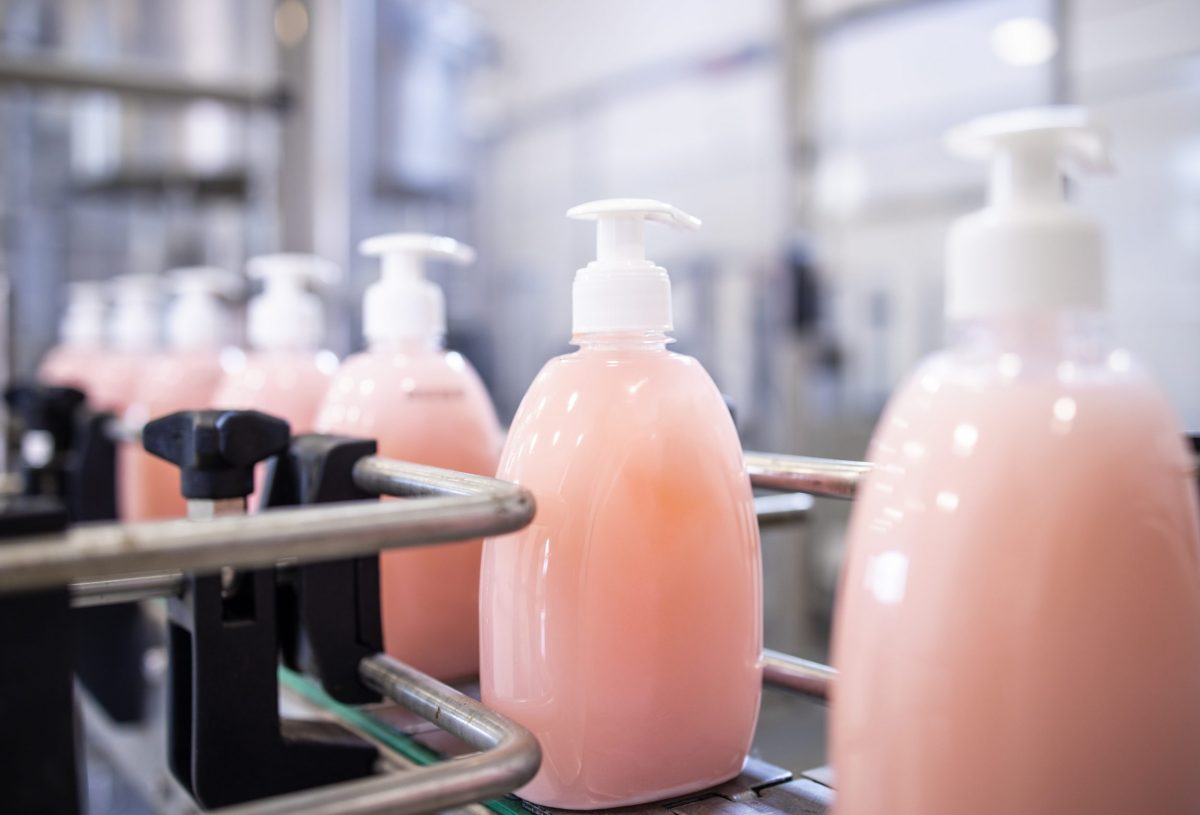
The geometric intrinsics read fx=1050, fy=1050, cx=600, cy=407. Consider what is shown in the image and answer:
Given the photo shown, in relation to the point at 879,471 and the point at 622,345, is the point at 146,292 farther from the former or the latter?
the point at 879,471

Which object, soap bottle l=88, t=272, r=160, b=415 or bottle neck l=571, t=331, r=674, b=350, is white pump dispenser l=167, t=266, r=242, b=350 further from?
bottle neck l=571, t=331, r=674, b=350

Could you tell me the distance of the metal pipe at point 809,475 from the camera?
Answer: 30 centimetres

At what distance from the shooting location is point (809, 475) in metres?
0.31

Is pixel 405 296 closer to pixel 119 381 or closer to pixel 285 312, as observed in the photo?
pixel 285 312

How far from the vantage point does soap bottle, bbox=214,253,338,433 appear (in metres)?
0.46

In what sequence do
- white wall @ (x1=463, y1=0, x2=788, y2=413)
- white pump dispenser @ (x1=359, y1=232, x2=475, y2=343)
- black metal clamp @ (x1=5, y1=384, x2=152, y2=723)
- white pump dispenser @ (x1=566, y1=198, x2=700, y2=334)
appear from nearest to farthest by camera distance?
white pump dispenser @ (x1=566, y1=198, x2=700, y2=334) < white pump dispenser @ (x1=359, y1=232, x2=475, y2=343) < black metal clamp @ (x1=5, y1=384, x2=152, y2=723) < white wall @ (x1=463, y1=0, x2=788, y2=413)

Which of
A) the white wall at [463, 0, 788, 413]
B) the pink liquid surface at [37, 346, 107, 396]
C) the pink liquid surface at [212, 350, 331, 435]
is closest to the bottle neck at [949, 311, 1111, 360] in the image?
the pink liquid surface at [212, 350, 331, 435]

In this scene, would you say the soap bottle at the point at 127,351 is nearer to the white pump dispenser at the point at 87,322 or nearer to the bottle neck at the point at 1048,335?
the white pump dispenser at the point at 87,322

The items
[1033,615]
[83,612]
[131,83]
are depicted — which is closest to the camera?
[1033,615]

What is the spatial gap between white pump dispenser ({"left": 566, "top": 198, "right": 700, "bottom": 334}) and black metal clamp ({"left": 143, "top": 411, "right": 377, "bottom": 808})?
0.10m

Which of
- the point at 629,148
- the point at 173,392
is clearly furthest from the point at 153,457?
the point at 629,148

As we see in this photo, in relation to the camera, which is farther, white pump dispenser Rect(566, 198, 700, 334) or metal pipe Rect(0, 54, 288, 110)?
metal pipe Rect(0, 54, 288, 110)

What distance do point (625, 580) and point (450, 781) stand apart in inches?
2.8

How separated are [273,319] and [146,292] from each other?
36cm
